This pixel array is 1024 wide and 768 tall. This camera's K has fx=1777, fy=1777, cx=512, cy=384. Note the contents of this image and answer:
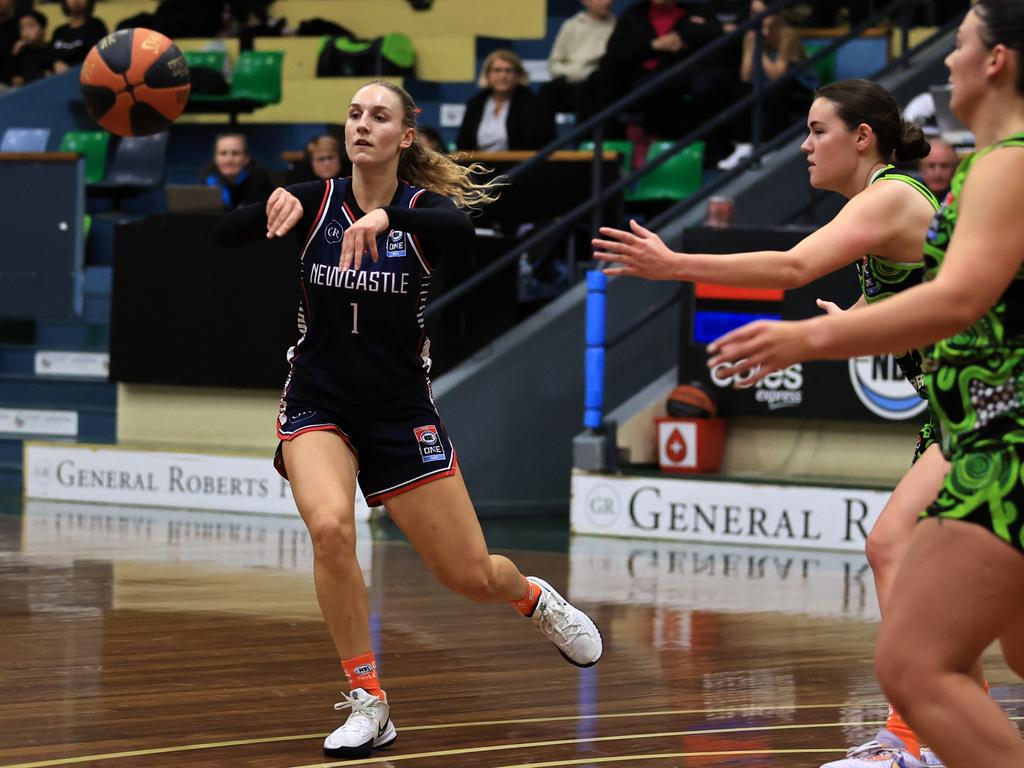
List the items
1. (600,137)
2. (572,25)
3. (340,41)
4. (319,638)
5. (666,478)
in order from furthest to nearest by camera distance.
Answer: (340,41) < (572,25) < (600,137) < (666,478) < (319,638)

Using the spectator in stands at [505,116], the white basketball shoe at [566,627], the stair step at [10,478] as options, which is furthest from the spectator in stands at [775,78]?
the white basketball shoe at [566,627]

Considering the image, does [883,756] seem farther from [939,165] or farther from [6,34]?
[6,34]

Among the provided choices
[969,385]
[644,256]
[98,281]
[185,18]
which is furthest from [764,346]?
[185,18]

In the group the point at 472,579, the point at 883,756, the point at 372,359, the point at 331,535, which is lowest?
the point at 883,756

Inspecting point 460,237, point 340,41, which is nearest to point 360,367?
point 460,237

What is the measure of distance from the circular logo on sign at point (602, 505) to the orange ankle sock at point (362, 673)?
6.08m

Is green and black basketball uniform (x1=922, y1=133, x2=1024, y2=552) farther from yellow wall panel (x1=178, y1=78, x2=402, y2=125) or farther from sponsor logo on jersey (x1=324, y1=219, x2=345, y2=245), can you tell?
yellow wall panel (x1=178, y1=78, x2=402, y2=125)

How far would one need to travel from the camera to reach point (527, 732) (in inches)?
225

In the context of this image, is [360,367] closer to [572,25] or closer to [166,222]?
[166,222]

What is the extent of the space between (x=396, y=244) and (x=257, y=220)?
0.45 metres

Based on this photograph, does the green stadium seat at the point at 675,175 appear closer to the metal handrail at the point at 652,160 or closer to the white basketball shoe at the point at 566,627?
the metal handrail at the point at 652,160

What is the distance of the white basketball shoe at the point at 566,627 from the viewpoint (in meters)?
6.22

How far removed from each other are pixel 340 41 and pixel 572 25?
285 centimetres

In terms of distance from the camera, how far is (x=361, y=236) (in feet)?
17.1
